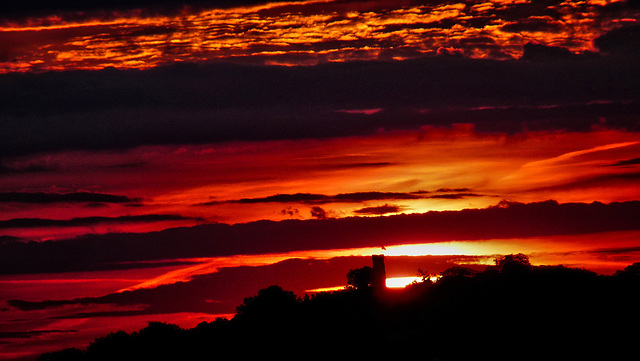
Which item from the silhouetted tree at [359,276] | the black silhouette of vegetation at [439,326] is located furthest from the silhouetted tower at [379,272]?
the silhouetted tree at [359,276]

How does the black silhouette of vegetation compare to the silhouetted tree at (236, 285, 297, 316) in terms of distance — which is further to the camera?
the silhouetted tree at (236, 285, 297, 316)

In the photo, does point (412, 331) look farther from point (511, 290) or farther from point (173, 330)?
point (173, 330)

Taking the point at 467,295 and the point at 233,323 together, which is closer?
the point at 467,295

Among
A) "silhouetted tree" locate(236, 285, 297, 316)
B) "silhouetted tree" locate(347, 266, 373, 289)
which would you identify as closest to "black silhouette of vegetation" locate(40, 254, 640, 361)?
"silhouetted tree" locate(236, 285, 297, 316)

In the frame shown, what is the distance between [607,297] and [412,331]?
13.7m

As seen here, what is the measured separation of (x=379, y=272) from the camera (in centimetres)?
10788

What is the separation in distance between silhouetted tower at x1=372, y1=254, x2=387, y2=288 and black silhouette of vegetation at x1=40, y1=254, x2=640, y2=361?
460 centimetres

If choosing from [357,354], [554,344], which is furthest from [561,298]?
[357,354]

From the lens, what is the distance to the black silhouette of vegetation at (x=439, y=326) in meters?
73.1

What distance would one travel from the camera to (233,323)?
9394 centimetres

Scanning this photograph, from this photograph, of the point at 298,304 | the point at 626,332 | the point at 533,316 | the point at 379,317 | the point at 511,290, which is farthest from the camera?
the point at 298,304

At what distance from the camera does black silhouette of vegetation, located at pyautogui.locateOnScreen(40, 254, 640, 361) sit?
73125 millimetres

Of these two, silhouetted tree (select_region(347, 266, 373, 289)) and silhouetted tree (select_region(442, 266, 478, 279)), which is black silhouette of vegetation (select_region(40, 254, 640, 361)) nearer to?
silhouetted tree (select_region(442, 266, 478, 279))

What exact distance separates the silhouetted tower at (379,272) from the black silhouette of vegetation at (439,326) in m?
4.60
